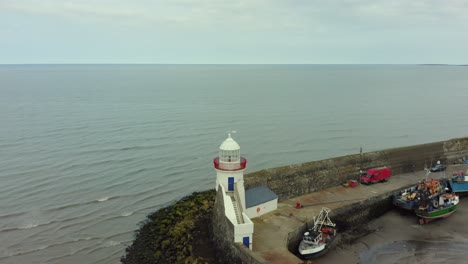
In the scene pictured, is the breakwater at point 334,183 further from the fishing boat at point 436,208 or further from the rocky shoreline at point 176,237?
the fishing boat at point 436,208

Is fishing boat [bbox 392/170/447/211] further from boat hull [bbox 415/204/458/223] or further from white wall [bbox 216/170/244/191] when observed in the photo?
white wall [bbox 216/170/244/191]

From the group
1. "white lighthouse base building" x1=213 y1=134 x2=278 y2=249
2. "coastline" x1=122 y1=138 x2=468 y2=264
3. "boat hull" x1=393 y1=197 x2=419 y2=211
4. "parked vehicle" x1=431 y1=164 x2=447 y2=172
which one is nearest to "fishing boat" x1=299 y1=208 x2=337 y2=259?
"coastline" x1=122 y1=138 x2=468 y2=264

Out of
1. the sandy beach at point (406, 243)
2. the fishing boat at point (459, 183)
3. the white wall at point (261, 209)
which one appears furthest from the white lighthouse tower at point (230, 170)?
the fishing boat at point (459, 183)

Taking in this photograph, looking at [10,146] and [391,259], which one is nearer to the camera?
[391,259]

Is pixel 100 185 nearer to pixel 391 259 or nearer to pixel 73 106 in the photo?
pixel 391 259

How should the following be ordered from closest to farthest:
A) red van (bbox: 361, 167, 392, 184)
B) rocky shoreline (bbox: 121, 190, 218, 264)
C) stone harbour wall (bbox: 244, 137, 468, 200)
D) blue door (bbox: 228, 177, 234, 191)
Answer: rocky shoreline (bbox: 121, 190, 218, 264), blue door (bbox: 228, 177, 234, 191), stone harbour wall (bbox: 244, 137, 468, 200), red van (bbox: 361, 167, 392, 184)

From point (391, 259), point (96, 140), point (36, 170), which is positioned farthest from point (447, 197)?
point (96, 140)

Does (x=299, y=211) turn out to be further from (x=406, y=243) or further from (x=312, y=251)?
(x=406, y=243)
